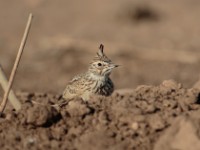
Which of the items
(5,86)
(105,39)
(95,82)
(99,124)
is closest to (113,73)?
(105,39)

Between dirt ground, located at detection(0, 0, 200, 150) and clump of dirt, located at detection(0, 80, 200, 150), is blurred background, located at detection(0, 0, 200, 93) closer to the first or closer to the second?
dirt ground, located at detection(0, 0, 200, 150)

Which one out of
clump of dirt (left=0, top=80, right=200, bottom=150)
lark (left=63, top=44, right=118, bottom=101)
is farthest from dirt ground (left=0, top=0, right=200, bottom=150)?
lark (left=63, top=44, right=118, bottom=101)

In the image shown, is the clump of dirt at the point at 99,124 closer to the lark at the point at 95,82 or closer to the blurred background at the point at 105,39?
the lark at the point at 95,82

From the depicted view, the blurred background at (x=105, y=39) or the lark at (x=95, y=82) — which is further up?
the blurred background at (x=105, y=39)

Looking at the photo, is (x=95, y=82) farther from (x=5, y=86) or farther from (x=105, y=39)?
(x=105, y=39)

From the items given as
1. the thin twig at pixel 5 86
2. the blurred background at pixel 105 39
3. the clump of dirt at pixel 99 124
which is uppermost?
the blurred background at pixel 105 39

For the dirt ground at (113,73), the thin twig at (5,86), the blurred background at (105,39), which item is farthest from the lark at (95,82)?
the blurred background at (105,39)

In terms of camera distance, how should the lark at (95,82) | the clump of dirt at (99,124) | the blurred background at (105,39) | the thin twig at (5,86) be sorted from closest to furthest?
the clump of dirt at (99,124) → the thin twig at (5,86) → the lark at (95,82) → the blurred background at (105,39)

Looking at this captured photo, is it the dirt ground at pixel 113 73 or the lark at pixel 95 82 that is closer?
the dirt ground at pixel 113 73
